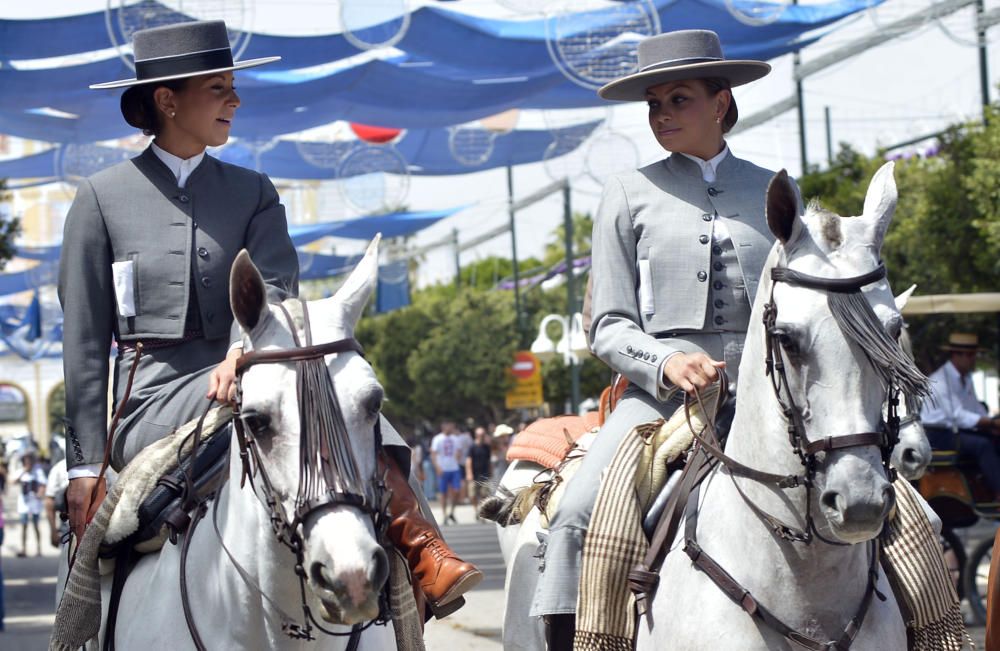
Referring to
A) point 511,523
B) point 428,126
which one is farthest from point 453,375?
point 511,523

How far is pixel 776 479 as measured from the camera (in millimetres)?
4523

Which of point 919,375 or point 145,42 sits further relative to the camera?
point 145,42

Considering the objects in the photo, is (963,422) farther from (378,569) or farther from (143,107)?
(378,569)

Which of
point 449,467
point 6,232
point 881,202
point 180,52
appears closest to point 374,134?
point 6,232

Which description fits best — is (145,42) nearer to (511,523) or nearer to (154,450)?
(154,450)

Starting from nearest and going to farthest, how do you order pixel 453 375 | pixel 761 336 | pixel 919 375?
pixel 919 375 < pixel 761 336 < pixel 453 375

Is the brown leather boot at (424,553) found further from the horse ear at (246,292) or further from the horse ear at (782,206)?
the horse ear at (782,206)

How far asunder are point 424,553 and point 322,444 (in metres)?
0.95

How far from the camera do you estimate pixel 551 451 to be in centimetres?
689

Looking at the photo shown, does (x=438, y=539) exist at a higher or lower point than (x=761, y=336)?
lower

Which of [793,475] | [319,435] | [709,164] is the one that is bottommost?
[793,475]

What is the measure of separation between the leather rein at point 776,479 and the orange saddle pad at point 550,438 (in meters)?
1.48

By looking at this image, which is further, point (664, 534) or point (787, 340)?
point (664, 534)

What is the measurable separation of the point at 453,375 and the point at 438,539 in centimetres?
5064
